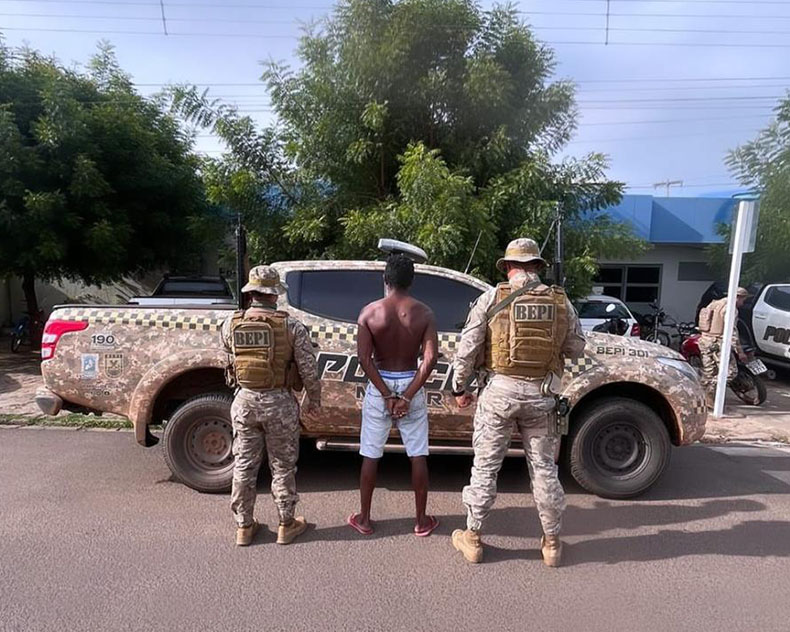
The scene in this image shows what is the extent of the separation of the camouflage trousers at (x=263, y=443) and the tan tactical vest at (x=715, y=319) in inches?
269

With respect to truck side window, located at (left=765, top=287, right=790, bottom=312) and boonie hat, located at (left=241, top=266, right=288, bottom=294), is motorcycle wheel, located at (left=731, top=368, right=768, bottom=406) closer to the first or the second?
truck side window, located at (left=765, top=287, right=790, bottom=312)

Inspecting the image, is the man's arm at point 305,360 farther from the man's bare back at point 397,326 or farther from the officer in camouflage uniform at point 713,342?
the officer in camouflage uniform at point 713,342

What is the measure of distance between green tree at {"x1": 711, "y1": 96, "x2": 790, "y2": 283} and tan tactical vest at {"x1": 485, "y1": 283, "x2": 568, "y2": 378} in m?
9.53

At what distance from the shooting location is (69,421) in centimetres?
633

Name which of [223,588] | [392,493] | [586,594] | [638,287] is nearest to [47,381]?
[223,588]

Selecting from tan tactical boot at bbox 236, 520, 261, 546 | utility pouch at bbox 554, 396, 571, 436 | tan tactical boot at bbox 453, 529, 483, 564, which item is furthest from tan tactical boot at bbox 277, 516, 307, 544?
utility pouch at bbox 554, 396, 571, 436

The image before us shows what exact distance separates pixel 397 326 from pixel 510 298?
0.72 metres

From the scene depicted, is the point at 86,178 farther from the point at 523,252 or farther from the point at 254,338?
the point at 523,252

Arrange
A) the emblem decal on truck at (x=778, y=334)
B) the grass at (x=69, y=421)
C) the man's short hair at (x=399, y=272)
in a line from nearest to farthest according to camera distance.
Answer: the man's short hair at (x=399, y=272) < the grass at (x=69, y=421) < the emblem decal on truck at (x=778, y=334)

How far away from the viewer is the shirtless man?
352cm

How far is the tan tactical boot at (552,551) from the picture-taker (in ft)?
11.0

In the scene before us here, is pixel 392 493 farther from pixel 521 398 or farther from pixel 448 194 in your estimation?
pixel 448 194

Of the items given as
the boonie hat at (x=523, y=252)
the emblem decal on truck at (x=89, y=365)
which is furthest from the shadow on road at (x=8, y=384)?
the boonie hat at (x=523, y=252)

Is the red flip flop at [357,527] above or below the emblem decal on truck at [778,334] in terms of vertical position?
below
